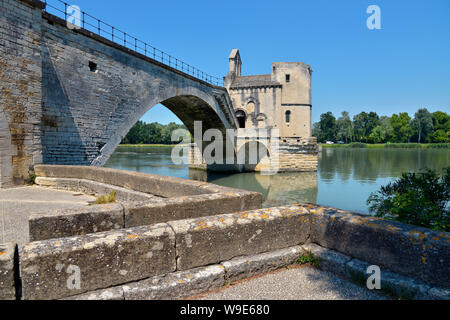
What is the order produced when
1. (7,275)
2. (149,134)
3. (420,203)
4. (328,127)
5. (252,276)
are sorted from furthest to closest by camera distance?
(328,127) < (149,134) < (420,203) < (252,276) < (7,275)

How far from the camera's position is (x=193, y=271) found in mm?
2133

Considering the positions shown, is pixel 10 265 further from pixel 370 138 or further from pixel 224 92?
pixel 370 138

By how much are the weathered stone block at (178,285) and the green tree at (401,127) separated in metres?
83.7

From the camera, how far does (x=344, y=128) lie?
78.8m

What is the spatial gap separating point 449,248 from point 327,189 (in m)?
16.6

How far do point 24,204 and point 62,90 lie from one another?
551 centimetres

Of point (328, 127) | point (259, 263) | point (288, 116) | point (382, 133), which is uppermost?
point (328, 127)

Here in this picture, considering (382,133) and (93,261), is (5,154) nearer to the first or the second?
(93,261)

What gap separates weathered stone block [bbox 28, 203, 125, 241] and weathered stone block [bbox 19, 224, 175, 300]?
535mm

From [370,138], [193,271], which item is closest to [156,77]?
[193,271]

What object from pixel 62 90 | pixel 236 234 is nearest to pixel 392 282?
pixel 236 234

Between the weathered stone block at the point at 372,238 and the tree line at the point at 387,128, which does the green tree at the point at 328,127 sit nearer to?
the tree line at the point at 387,128

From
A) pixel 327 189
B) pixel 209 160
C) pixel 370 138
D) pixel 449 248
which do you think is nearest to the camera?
pixel 449 248
